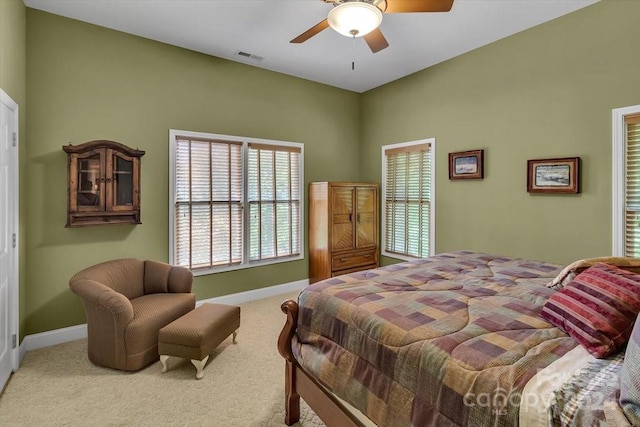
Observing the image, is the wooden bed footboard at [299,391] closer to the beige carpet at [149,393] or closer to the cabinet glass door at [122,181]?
the beige carpet at [149,393]

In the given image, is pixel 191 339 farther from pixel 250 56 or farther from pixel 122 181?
pixel 250 56

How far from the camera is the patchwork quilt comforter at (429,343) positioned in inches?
42.9

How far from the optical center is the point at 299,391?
1.99 meters

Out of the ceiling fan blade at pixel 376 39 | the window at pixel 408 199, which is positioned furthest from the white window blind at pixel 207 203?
the window at pixel 408 199

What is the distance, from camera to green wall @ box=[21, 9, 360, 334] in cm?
306

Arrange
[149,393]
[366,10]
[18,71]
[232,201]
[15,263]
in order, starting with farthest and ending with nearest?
1. [232,201]
2. [18,71]
3. [15,263]
4. [149,393]
5. [366,10]

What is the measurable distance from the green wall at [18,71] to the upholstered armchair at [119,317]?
0.67 meters

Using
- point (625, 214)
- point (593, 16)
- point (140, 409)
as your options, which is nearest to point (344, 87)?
point (593, 16)

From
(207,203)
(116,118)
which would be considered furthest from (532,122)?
(116,118)

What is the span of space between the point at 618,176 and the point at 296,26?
129 inches

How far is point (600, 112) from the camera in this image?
2949 mm

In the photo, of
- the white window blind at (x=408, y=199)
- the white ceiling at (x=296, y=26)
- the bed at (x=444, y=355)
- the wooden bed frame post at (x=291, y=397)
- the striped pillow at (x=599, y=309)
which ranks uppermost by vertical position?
the white ceiling at (x=296, y=26)

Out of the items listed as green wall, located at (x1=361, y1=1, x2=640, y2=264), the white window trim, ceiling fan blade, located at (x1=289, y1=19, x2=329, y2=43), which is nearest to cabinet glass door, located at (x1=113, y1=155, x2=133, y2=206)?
ceiling fan blade, located at (x1=289, y1=19, x2=329, y2=43)

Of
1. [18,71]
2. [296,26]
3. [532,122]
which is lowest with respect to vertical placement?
[532,122]
